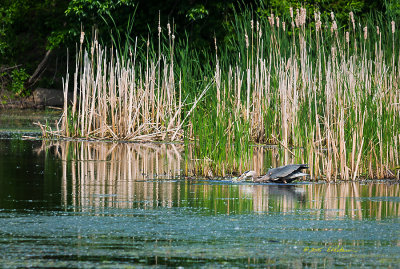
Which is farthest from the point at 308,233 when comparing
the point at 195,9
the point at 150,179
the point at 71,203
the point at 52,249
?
the point at 195,9

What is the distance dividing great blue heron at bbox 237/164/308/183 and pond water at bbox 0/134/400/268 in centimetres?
15

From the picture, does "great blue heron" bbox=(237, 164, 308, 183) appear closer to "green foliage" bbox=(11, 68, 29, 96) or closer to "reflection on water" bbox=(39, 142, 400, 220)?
"reflection on water" bbox=(39, 142, 400, 220)

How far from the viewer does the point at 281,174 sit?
980 cm

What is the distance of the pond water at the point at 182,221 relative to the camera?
5.48 meters

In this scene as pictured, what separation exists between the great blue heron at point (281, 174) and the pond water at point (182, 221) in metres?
0.15

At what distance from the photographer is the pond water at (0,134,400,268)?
216 inches

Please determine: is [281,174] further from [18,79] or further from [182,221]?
[18,79]

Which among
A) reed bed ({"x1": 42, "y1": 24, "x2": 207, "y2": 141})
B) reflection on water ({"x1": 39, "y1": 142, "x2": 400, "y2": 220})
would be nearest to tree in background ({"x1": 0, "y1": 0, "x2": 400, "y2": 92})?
reed bed ({"x1": 42, "y1": 24, "x2": 207, "y2": 141})

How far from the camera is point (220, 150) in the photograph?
33.8 feet

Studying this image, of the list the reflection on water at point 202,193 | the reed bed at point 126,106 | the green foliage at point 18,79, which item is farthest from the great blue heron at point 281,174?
the green foliage at point 18,79

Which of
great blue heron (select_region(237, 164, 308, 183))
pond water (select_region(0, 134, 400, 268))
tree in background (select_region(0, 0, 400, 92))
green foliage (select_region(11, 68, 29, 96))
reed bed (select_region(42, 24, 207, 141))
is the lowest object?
pond water (select_region(0, 134, 400, 268))

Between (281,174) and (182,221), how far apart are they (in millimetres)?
3051

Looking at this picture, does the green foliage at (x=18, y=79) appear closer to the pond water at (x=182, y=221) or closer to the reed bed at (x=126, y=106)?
the reed bed at (x=126, y=106)

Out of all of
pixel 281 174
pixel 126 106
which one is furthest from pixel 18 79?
pixel 281 174
